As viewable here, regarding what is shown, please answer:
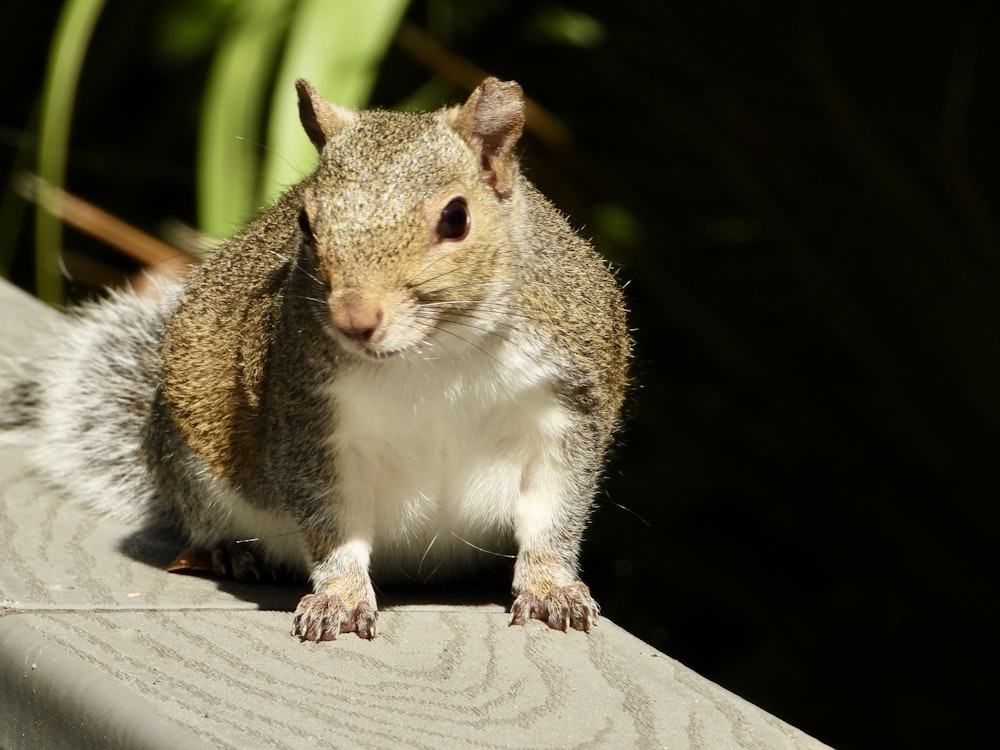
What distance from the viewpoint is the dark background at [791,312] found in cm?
333

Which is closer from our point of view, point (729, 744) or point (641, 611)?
point (729, 744)

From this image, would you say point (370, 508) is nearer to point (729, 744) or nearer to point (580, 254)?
point (580, 254)

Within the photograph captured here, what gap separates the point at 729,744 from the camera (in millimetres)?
1519

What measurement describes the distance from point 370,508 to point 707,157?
1981 millimetres

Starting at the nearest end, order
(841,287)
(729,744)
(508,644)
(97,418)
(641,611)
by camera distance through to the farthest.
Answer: (729,744) < (508,644) < (97,418) < (841,287) < (641,611)

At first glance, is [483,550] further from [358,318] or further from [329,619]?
[358,318]

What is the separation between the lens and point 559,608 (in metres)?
2.05

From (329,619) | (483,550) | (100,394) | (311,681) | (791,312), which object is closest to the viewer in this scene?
(311,681)

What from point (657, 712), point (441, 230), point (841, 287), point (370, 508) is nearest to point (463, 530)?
point (370, 508)

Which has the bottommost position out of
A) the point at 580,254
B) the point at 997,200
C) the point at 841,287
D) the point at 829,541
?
the point at 580,254

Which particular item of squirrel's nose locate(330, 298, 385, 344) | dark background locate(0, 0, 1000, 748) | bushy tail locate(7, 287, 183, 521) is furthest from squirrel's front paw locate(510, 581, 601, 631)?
dark background locate(0, 0, 1000, 748)

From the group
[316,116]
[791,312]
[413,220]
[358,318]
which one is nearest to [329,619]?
[358,318]

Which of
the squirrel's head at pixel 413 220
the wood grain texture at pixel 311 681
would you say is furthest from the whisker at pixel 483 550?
the squirrel's head at pixel 413 220

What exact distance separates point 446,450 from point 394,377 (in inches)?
6.1
